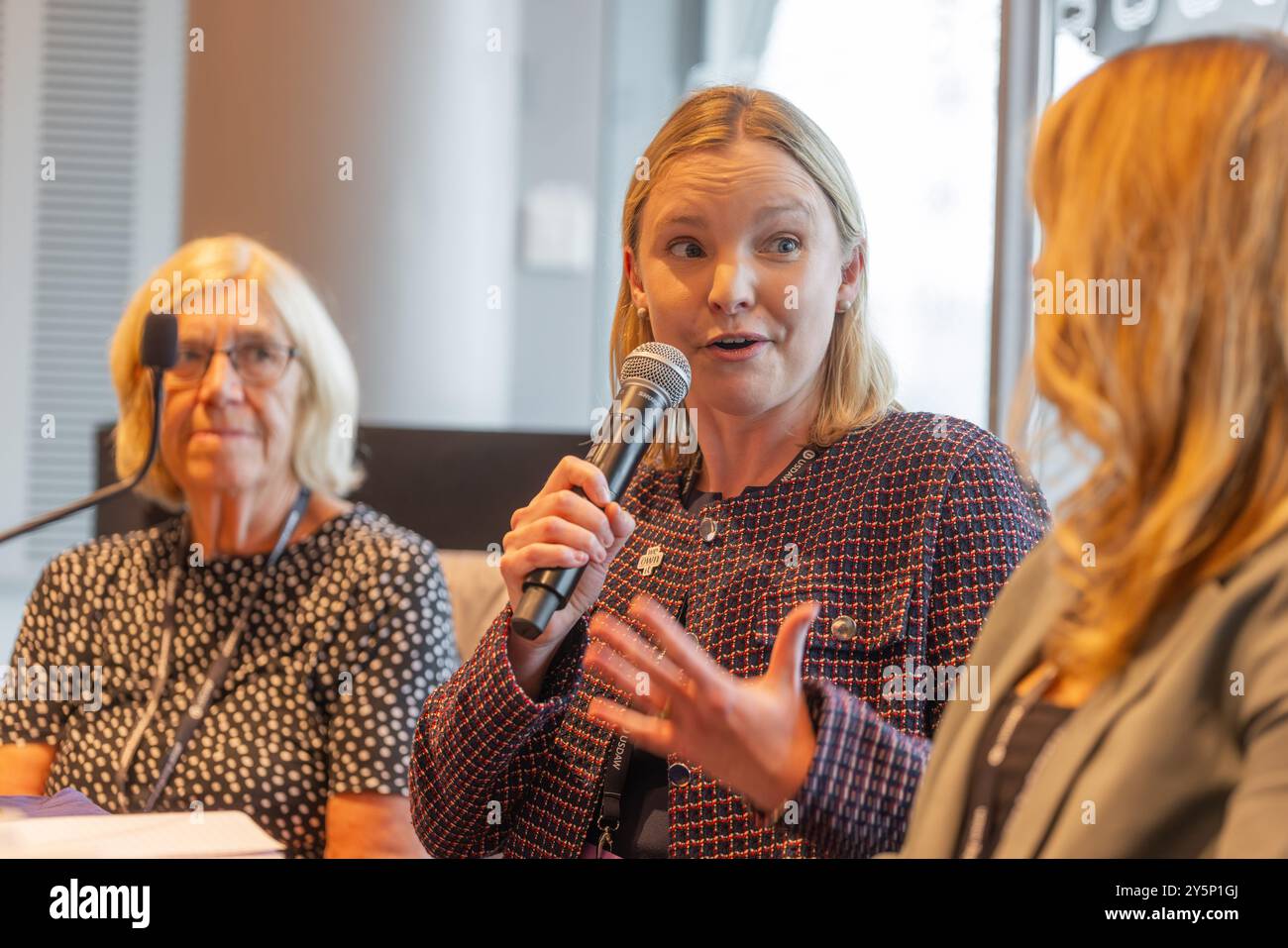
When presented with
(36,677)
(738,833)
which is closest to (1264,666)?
(738,833)

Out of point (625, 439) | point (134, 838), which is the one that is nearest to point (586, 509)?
point (625, 439)

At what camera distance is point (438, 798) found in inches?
59.6

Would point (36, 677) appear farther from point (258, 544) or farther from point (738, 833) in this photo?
point (738, 833)

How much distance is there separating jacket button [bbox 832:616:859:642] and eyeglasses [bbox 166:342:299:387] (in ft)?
3.62

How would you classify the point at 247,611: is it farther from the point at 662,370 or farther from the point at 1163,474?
the point at 1163,474

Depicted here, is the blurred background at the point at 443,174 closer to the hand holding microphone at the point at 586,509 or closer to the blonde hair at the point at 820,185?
the blonde hair at the point at 820,185

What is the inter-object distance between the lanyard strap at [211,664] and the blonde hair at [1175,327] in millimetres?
1374

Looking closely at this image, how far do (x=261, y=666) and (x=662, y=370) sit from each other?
874mm

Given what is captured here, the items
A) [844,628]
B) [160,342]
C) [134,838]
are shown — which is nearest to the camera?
[134,838]

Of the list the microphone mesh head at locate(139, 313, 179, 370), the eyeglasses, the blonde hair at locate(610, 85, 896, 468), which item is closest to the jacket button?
the blonde hair at locate(610, 85, 896, 468)

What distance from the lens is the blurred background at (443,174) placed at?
312 centimetres

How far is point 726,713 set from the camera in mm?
977

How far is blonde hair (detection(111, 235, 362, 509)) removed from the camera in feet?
6.91
